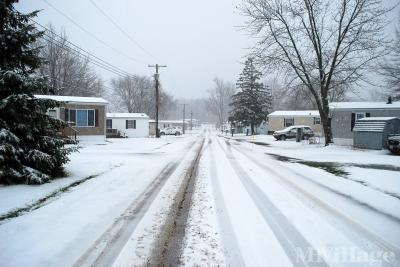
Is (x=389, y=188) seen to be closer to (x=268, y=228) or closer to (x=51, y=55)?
(x=268, y=228)

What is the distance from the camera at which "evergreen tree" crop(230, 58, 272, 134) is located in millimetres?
58062

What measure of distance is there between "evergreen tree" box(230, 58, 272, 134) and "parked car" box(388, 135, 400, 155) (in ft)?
121

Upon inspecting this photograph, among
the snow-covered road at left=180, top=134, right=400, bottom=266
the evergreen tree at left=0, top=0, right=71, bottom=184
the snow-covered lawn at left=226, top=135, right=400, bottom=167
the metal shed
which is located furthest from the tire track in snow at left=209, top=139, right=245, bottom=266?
the metal shed

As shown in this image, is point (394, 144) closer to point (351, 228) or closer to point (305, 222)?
point (351, 228)

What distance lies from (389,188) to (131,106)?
77.2 meters

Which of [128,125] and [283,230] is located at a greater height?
[128,125]

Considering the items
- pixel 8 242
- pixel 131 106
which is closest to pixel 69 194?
pixel 8 242

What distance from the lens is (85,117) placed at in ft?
107

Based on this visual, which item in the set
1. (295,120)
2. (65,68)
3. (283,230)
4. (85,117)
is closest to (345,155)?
(283,230)

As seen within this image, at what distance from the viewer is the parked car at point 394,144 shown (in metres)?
20.4

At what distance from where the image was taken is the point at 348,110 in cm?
3173

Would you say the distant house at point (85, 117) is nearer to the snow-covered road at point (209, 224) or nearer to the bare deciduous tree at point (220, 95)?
the snow-covered road at point (209, 224)

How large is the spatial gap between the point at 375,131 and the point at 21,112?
21364mm

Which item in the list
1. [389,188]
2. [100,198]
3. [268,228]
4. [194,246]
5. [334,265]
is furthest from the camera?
[389,188]
